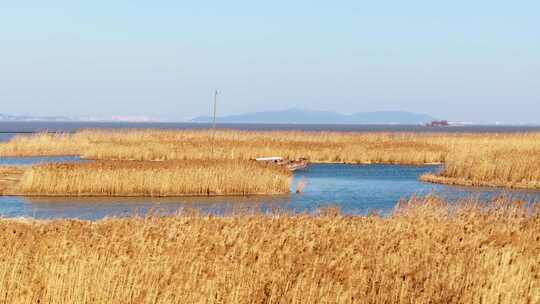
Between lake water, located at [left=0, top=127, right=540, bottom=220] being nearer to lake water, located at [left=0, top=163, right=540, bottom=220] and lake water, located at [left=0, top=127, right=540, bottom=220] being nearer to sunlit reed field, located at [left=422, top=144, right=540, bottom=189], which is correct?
Answer: lake water, located at [left=0, top=163, right=540, bottom=220]

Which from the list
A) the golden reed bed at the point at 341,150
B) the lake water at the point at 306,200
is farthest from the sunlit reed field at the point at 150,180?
the golden reed bed at the point at 341,150

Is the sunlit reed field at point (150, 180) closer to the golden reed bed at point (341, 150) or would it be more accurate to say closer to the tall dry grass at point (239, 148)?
the golden reed bed at point (341, 150)

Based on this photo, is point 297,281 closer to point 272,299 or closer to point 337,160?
point 272,299

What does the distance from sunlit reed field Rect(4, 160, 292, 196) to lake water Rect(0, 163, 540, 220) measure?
915mm

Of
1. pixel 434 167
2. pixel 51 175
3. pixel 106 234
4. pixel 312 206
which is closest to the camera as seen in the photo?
pixel 106 234

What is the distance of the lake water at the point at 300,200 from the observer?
100 ft

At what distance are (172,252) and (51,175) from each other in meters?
23.9

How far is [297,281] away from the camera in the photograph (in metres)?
12.1

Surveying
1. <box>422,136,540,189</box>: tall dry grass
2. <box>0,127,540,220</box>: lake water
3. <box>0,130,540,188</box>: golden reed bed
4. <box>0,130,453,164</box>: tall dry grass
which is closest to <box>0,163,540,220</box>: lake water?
<box>0,127,540,220</box>: lake water

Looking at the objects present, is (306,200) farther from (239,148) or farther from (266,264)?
(239,148)

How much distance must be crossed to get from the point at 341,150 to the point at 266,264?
5231 centimetres

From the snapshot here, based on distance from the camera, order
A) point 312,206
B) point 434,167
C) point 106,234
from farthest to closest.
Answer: point 434,167 < point 312,206 < point 106,234

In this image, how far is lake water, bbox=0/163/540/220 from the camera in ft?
100

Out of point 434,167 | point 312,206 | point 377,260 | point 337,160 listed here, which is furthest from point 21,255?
point 337,160
